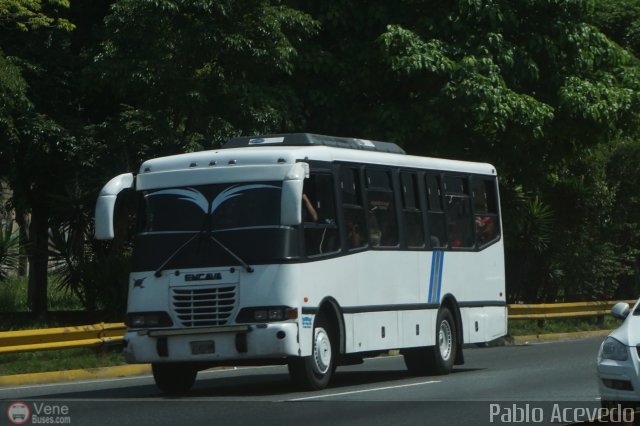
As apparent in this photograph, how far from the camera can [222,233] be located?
15477mm

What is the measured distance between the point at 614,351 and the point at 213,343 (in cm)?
528

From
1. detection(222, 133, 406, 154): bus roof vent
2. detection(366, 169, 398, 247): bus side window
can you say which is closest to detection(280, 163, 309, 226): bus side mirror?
detection(222, 133, 406, 154): bus roof vent

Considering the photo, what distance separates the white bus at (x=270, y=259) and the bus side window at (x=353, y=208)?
2 centimetres

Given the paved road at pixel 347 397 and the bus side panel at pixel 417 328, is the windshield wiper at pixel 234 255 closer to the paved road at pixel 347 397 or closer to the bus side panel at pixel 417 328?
the paved road at pixel 347 397

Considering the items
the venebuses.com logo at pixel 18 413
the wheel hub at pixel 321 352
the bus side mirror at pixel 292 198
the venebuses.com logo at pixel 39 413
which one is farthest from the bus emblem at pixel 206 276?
the venebuses.com logo at pixel 18 413

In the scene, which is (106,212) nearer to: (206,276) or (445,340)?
(206,276)

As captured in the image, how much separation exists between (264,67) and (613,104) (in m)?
7.31

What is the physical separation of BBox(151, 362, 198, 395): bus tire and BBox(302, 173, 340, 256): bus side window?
217 centimetres

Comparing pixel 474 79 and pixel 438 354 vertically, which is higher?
pixel 474 79

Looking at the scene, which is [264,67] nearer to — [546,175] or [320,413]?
[546,175]

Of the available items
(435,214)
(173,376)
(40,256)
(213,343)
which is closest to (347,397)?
(213,343)

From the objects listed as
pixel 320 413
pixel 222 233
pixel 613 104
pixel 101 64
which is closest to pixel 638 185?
pixel 613 104

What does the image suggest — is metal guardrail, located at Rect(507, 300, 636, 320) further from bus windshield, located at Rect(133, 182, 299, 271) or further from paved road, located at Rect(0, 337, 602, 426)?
bus windshield, located at Rect(133, 182, 299, 271)

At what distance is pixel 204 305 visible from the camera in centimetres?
1532
